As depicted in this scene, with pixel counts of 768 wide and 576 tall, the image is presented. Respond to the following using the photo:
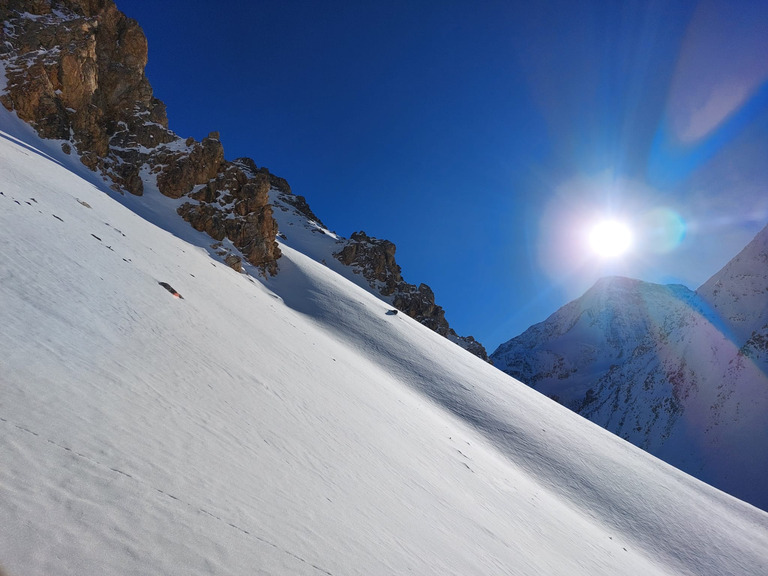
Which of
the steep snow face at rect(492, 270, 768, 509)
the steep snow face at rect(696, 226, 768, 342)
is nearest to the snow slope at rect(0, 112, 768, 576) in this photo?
the steep snow face at rect(492, 270, 768, 509)

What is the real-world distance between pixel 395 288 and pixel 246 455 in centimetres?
6508

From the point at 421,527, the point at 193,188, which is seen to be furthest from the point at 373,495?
the point at 193,188

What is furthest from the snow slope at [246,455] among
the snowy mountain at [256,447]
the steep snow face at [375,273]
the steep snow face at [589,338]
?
the steep snow face at [589,338]

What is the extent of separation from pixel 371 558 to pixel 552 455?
1291 centimetres

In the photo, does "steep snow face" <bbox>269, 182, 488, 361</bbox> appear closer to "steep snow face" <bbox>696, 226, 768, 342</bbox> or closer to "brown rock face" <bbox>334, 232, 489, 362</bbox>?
"brown rock face" <bbox>334, 232, 489, 362</bbox>

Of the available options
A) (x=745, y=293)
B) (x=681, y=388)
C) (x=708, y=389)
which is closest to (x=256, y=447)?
(x=708, y=389)

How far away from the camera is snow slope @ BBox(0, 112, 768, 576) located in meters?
2.94

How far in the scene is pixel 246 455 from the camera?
4.89 meters

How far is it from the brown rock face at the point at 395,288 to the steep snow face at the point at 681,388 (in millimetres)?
34594

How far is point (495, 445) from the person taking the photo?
13797mm

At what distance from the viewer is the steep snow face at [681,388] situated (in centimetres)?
5203

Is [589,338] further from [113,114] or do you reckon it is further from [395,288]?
[113,114]

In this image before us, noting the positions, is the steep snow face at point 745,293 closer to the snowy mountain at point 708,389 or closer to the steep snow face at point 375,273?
the snowy mountain at point 708,389

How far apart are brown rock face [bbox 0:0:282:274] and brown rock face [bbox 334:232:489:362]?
30568 millimetres
